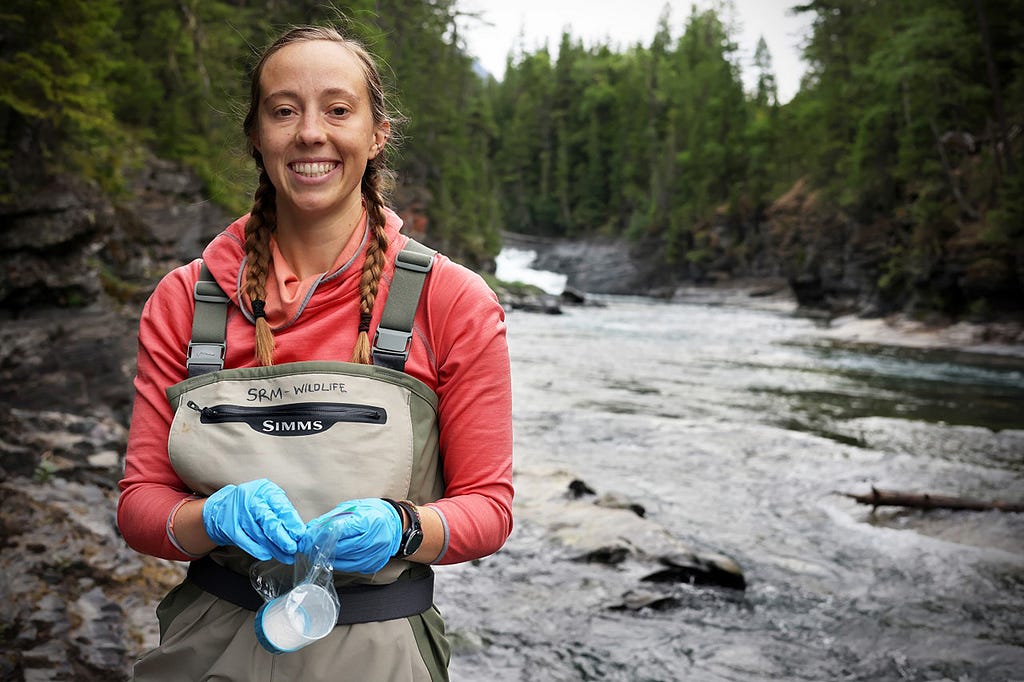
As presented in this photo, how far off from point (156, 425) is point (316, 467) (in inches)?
16.1

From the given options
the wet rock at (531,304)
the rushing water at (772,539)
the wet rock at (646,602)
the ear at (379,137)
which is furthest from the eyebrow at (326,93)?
the wet rock at (531,304)

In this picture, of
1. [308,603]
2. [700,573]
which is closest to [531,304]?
[700,573]

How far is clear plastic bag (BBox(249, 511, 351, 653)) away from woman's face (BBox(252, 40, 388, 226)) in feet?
2.37

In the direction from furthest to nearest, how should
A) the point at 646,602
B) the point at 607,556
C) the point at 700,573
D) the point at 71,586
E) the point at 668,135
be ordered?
the point at 668,135 < the point at 607,556 < the point at 700,573 < the point at 646,602 < the point at 71,586

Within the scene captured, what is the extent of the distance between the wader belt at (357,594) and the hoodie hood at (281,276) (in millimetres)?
527

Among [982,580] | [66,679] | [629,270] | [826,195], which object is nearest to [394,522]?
[66,679]

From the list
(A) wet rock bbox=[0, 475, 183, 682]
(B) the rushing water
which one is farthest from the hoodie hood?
(B) the rushing water

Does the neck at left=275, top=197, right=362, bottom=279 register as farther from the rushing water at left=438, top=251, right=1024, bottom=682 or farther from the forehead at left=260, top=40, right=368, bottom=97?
the rushing water at left=438, top=251, right=1024, bottom=682

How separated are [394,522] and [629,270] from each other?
→ 69.2 m

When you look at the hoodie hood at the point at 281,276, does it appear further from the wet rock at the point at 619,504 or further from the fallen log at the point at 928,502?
the fallen log at the point at 928,502

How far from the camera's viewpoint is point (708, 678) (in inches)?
185

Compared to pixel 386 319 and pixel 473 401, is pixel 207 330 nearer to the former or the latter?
pixel 386 319

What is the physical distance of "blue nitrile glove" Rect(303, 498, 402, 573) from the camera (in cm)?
148

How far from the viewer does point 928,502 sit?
26.5 feet
